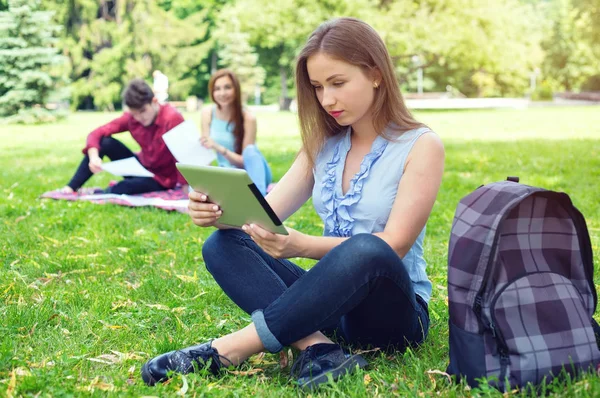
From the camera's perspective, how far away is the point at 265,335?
7.41 feet

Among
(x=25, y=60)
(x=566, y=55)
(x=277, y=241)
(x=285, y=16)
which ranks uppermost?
(x=277, y=241)

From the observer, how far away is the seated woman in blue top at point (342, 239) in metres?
2.20

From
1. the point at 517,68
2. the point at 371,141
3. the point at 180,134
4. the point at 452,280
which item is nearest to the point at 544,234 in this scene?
the point at 452,280

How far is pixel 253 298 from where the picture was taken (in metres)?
2.46

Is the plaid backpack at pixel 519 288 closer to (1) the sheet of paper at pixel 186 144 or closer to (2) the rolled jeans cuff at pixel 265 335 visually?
(2) the rolled jeans cuff at pixel 265 335

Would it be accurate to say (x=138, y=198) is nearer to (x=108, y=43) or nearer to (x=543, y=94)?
(x=108, y=43)

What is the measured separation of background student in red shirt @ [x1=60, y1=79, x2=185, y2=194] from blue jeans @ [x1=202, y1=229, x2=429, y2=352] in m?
3.95

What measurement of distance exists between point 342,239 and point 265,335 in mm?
433

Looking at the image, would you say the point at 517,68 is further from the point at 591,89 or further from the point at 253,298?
the point at 253,298

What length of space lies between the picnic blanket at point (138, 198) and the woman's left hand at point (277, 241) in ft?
11.3

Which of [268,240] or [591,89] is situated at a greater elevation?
[268,240]

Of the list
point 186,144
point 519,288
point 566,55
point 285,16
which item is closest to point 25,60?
point 285,16

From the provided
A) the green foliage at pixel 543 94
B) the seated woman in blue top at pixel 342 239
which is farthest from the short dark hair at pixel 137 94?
the green foliage at pixel 543 94

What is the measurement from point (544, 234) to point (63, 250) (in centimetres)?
310
